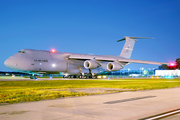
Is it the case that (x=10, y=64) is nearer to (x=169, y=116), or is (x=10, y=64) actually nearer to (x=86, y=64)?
(x=86, y=64)

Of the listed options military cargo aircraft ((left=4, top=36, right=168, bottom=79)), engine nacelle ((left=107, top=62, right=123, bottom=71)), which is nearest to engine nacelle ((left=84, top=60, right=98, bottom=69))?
military cargo aircraft ((left=4, top=36, right=168, bottom=79))

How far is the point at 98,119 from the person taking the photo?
256 inches

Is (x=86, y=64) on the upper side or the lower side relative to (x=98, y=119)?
upper

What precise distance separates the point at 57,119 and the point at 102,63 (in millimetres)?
39172

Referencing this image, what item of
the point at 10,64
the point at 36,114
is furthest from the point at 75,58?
the point at 36,114

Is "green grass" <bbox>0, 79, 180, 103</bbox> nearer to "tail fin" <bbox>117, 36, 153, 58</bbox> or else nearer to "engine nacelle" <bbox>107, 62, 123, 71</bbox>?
"engine nacelle" <bbox>107, 62, 123, 71</bbox>

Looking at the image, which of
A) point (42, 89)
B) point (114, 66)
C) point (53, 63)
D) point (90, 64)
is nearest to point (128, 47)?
point (114, 66)


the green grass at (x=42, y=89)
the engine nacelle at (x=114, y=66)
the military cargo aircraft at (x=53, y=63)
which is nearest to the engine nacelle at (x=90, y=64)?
the military cargo aircraft at (x=53, y=63)

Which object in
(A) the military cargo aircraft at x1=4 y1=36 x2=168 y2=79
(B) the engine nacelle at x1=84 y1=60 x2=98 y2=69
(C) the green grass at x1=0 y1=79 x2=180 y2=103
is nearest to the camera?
(C) the green grass at x1=0 y1=79 x2=180 y2=103

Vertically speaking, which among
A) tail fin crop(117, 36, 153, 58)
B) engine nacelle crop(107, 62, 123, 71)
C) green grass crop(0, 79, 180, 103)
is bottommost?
green grass crop(0, 79, 180, 103)

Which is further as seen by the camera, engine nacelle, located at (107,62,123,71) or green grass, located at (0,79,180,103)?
engine nacelle, located at (107,62,123,71)

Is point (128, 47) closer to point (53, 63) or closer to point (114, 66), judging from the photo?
point (114, 66)

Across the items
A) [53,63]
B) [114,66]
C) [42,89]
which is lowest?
[42,89]

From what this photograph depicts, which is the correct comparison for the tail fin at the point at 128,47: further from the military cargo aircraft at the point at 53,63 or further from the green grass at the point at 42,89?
the green grass at the point at 42,89
